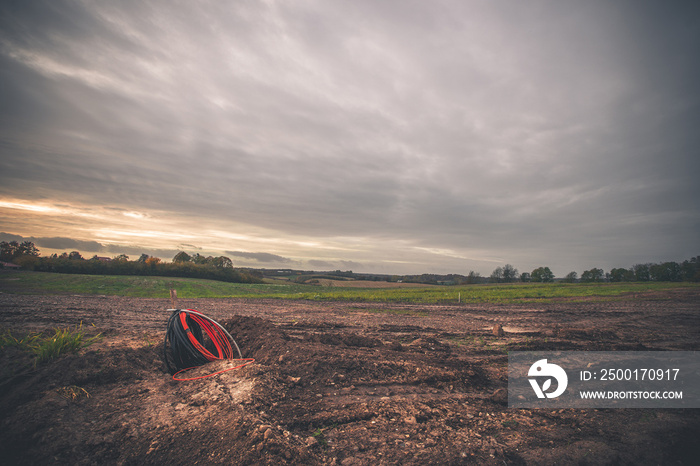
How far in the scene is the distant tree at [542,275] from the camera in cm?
10512

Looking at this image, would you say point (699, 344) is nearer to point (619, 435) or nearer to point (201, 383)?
point (619, 435)

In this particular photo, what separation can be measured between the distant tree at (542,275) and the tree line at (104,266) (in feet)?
316

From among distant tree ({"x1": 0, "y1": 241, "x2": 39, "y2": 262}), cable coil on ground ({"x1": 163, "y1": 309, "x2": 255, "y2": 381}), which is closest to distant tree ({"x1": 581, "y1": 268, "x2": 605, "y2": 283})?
cable coil on ground ({"x1": 163, "y1": 309, "x2": 255, "y2": 381})

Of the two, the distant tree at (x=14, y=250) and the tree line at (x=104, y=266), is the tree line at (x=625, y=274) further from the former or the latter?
the distant tree at (x=14, y=250)

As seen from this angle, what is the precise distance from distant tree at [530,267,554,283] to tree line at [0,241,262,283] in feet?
316

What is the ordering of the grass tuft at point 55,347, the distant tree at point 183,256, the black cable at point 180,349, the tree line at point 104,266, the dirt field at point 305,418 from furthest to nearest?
the distant tree at point 183,256 < the tree line at point 104,266 < the black cable at point 180,349 < the grass tuft at point 55,347 < the dirt field at point 305,418

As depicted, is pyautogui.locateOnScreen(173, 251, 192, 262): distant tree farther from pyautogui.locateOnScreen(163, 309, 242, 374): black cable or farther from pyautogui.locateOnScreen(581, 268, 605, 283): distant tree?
pyautogui.locateOnScreen(581, 268, 605, 283): distant tree

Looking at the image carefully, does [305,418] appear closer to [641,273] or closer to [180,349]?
[180,349]

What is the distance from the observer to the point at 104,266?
57.2 metres

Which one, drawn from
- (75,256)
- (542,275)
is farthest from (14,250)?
(542,275)

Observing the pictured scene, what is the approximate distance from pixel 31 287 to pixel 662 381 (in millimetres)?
45810

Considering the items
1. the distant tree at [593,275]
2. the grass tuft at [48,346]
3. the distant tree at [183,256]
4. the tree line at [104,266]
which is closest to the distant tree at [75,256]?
the tree line at [104,266]

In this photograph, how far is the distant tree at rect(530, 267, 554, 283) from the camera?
105 m

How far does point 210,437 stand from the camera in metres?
4.17
